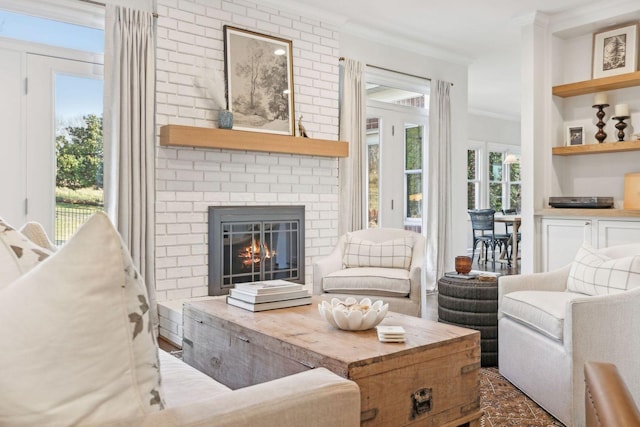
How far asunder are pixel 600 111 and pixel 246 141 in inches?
132

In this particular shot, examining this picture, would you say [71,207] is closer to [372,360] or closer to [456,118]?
[372,360]

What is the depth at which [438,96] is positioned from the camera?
6.14 m

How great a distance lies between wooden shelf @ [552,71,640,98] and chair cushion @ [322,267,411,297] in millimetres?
2655

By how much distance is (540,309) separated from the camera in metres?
2.53

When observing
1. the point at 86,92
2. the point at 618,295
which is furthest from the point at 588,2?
the point at 86,92

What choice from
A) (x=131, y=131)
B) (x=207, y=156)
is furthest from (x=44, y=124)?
(x=207, y=156)

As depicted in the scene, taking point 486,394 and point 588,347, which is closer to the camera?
point 588,347

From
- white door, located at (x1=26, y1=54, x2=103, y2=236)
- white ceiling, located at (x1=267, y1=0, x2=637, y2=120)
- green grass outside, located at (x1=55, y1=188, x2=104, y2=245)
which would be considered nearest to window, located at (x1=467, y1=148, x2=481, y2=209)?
white ceiling, located at (x1=267, y1=0, x2=637, y2=120)

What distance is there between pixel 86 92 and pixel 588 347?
371 centimetres

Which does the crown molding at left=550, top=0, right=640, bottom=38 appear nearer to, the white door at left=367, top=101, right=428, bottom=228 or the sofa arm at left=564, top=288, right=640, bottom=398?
the white door at left=367, top=101, right=428, bottom=228

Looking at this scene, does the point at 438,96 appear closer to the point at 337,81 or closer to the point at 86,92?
the point at 337,81

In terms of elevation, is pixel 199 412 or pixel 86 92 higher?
pixel 86 92

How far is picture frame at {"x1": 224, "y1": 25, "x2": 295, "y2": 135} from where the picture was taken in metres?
4.39

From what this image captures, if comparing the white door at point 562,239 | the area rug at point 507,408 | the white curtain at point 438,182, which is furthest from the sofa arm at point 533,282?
the white curtain at point 438,182
